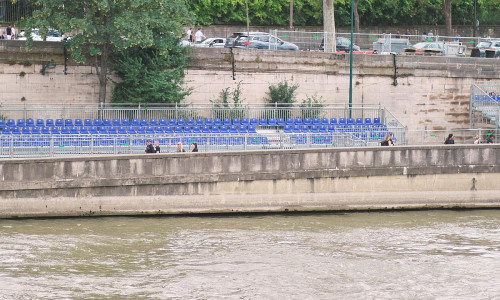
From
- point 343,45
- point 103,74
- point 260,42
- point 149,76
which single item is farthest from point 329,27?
point 103,74

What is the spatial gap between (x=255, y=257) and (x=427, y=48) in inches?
926

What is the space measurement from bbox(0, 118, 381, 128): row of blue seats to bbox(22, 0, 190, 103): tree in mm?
3058

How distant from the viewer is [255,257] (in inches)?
976

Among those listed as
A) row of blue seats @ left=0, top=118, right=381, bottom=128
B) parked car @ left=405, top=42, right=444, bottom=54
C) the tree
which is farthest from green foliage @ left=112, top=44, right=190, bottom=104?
parked car @ left=405, top=42, right=444, bottom=54

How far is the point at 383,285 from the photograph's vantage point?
2247 cm

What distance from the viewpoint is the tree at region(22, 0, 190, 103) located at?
37.8 meters

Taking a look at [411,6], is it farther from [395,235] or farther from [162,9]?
[395,235]

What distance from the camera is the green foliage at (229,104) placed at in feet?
131

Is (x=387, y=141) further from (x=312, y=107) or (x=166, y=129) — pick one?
(x=166, y=129)

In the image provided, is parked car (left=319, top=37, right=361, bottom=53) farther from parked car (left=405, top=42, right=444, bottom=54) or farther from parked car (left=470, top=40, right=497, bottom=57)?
parked car (left=470, top=40, right=497, bottom=57)

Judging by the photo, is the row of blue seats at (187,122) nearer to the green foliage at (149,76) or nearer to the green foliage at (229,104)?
the green foliage at (229,104)

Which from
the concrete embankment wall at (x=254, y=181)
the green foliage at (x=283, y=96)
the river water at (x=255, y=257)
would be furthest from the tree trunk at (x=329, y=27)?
the river water at (x=255, y=257)

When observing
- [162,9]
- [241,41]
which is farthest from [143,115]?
[241,41]

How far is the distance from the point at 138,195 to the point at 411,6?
37.1 m
